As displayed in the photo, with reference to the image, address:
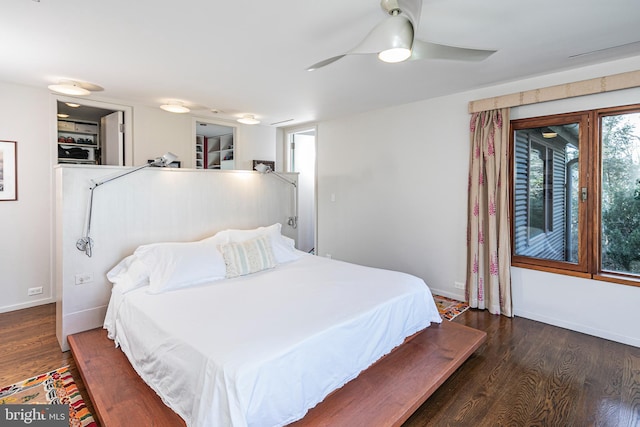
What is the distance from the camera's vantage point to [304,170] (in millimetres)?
6246

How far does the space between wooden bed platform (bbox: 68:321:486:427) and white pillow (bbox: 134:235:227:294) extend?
599 mm

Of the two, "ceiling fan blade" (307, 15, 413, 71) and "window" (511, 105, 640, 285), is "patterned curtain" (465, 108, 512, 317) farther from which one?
"ceiling fan blade" (307, 15, 413, 71)

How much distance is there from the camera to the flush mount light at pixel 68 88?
10.5 ft

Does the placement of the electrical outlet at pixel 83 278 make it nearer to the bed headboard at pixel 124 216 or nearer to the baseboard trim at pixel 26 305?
the bed headboard at pixel 124 216

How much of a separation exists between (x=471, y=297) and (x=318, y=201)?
112 inches

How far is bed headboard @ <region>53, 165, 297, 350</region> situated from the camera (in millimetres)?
2752

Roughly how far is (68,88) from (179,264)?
2211mm

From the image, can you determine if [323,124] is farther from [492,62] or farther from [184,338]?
[184,338]

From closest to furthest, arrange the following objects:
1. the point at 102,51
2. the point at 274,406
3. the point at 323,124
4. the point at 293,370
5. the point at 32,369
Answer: the point at 274,406 < the point at 293,370 < the point at 32,369 < the point at 102,51 < the point at 323,124

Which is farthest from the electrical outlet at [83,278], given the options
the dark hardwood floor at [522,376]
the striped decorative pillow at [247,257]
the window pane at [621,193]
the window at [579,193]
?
the window pane at [621,193]

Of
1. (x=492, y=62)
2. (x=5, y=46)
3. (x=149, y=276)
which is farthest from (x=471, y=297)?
(x=5, y=46)

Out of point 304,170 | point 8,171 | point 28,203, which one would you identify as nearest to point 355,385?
point 28,203

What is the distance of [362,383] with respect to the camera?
2.01m

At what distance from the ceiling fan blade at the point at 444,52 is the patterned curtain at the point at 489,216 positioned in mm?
1703
